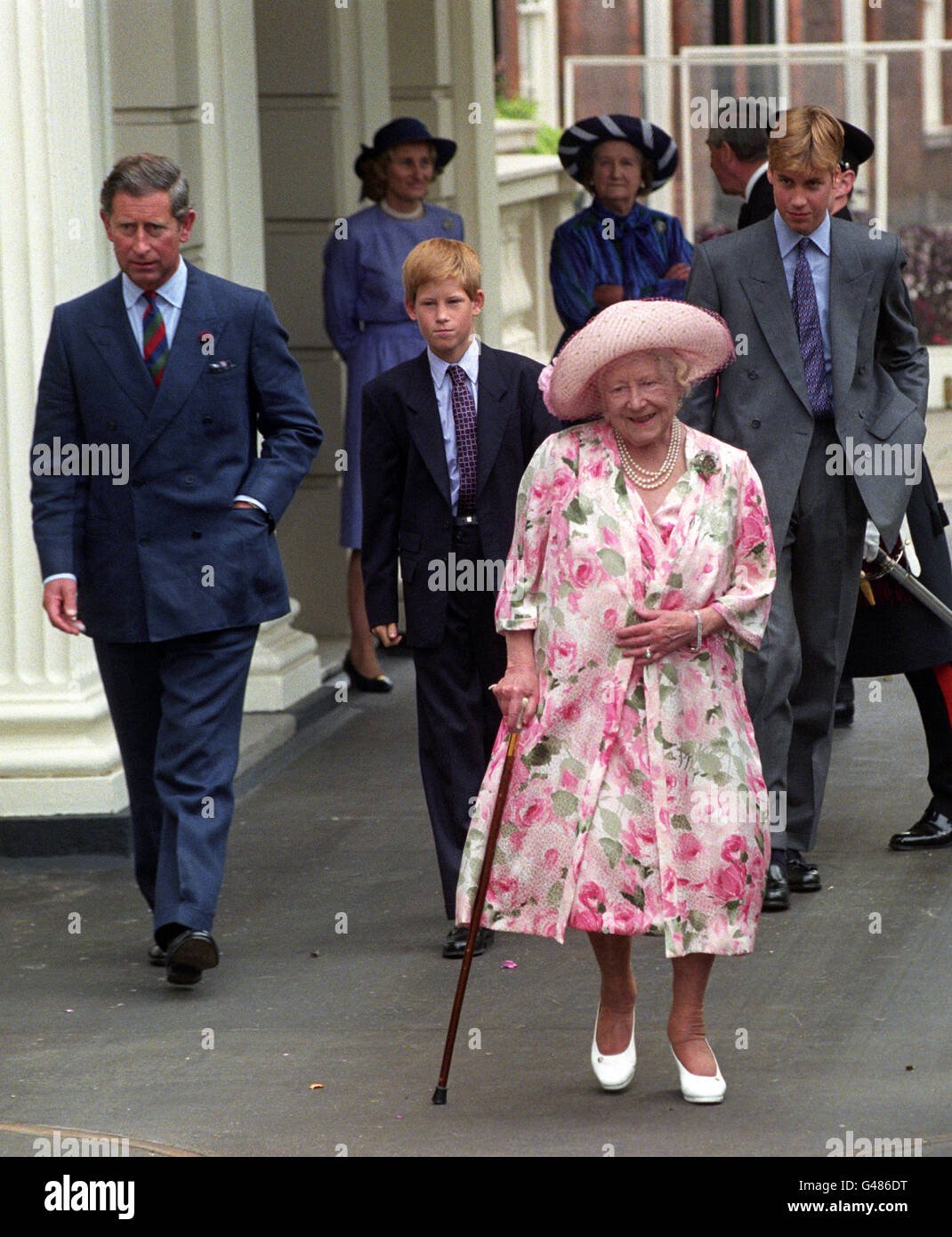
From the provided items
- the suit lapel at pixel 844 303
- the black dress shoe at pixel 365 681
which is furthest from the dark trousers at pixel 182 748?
the black dress shoe at pixel 365 681

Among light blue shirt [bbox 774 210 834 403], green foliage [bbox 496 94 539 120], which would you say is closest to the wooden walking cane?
light blue shirt [bbox 774 210 834 403]

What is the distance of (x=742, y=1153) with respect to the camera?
4.50 meters

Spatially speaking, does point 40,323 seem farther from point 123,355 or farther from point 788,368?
point 788,368

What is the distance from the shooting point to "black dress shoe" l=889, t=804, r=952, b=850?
270 inches

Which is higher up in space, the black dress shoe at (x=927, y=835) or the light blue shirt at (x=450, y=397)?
→ the light blue shirt at (x=450, y=397)

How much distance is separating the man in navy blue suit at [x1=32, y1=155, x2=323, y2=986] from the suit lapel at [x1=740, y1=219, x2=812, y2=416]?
1.29 meters

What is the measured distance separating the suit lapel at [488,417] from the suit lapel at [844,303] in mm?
881

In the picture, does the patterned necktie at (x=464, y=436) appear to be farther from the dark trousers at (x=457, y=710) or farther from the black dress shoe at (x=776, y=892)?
the black dress shoe at (x=776, y=892)

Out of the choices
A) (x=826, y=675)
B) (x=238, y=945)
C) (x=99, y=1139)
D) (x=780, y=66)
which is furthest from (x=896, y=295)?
(x=780, y=66)

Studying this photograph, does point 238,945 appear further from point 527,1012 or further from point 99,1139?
point 99,1139

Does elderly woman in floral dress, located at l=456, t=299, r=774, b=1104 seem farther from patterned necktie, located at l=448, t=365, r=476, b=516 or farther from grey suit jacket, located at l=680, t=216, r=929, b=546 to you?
grey suit jacket, located at l=680, t=216, r=929, b=546

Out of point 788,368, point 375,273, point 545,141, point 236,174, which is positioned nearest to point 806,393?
point 788,368

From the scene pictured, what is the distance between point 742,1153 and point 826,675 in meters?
2.22

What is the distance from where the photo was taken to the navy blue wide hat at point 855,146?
→ 7.06 metres
